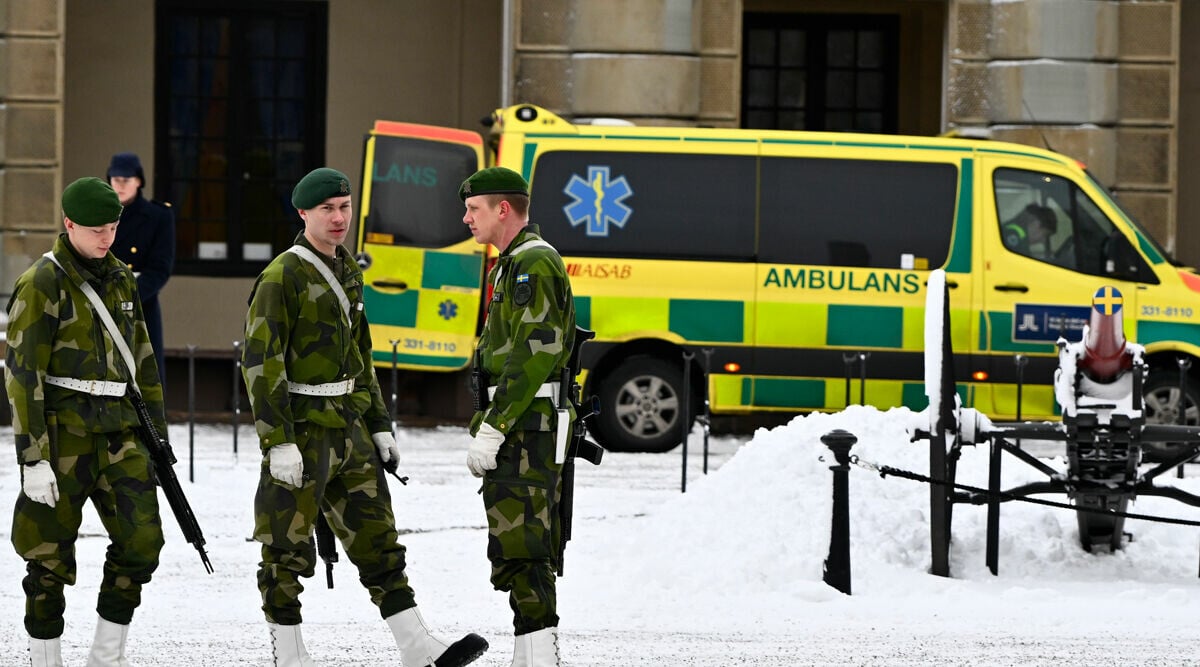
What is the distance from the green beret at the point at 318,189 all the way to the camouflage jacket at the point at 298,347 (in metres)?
0.13

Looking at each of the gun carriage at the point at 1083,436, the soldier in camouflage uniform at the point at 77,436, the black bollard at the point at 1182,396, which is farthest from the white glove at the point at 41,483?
the black bollard at the point at 1182,396

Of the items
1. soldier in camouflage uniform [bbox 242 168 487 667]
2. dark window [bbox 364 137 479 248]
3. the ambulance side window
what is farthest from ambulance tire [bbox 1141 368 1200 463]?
soldier in camouflage uniform [bbox 242 168 487 667]

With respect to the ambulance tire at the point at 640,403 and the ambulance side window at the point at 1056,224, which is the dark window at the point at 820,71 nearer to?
the ambulance side window at the point at 1056,224

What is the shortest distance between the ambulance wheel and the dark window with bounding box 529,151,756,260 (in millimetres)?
799

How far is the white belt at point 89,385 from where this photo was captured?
21.9 ft

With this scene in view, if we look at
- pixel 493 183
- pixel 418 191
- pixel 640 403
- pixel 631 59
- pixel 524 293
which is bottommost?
pixel 640 403

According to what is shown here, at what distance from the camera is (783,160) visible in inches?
560

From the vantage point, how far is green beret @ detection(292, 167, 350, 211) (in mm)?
6691

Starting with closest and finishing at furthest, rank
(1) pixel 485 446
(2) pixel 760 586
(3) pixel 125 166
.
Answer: (1) pixel 485 446
(2) pixel 760 586
(3) pixel 125 166

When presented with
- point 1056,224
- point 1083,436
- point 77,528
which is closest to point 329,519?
point 77,528

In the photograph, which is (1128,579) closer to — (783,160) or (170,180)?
(783,160)

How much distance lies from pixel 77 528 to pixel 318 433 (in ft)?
2.87

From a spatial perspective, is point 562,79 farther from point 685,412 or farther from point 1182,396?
point 1182,396

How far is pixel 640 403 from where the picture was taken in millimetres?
14188
